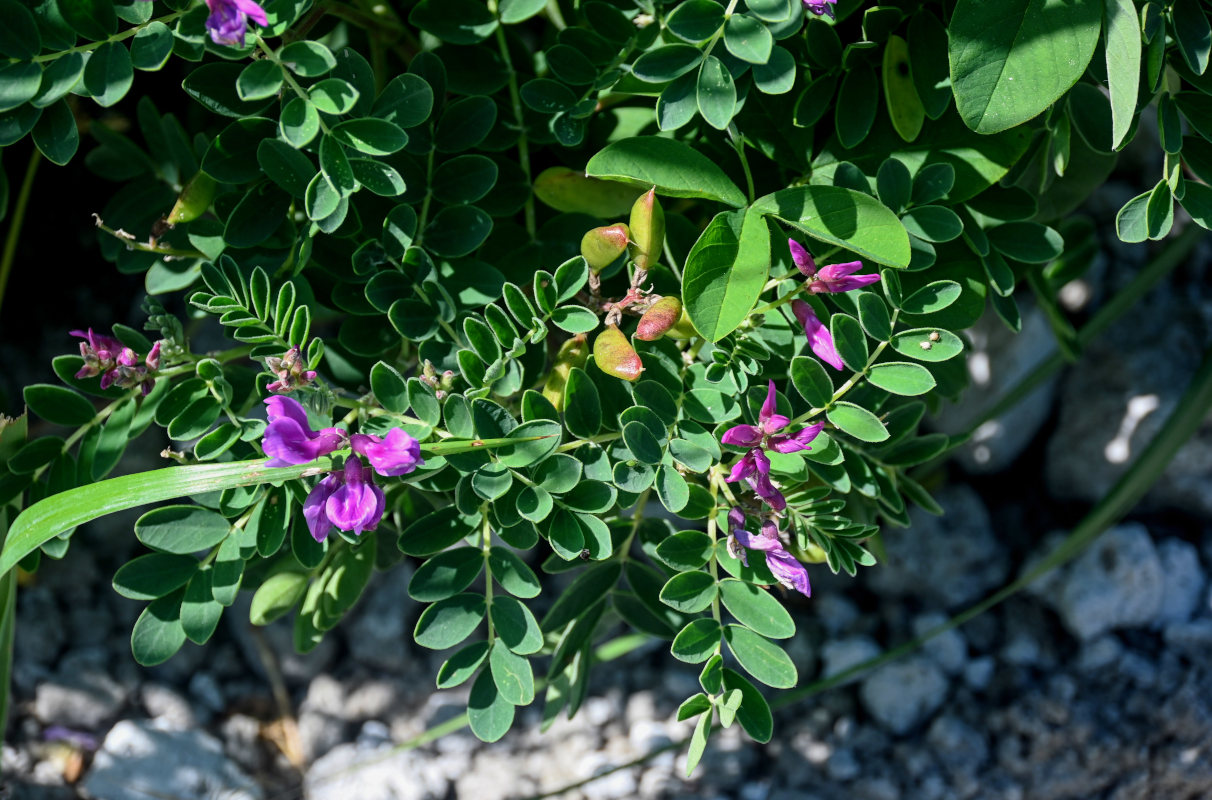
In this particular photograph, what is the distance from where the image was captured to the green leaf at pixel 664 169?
1.02m

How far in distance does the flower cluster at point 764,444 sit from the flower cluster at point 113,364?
0.62 meters

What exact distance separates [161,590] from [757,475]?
670 millimetres

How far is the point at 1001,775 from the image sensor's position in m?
1.76

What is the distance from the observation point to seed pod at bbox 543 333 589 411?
45.6 inches

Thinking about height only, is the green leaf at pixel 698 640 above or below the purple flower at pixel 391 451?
below

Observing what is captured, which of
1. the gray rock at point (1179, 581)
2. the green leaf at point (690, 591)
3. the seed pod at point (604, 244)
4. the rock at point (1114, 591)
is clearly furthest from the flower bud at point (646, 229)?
the gray rock at point (1179, 581)

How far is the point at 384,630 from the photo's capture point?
192 cm

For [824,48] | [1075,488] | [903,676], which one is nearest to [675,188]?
[824,48]

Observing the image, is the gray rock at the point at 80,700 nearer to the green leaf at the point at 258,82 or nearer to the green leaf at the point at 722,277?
the green leaf at the point at 258,82

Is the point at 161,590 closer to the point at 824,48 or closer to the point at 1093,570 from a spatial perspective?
the point at 824,48

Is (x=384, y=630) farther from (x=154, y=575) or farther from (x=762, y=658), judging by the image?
(x=762, y=658)

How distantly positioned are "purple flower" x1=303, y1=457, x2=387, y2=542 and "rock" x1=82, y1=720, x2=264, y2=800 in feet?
3.35

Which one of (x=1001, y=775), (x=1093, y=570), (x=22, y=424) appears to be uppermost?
(x=22, y=424)

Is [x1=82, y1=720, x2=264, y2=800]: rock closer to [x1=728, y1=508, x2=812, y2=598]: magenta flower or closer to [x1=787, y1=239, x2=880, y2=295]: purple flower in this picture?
[x1=728, y1=508, x2=812, y2=598]: magenta flower
